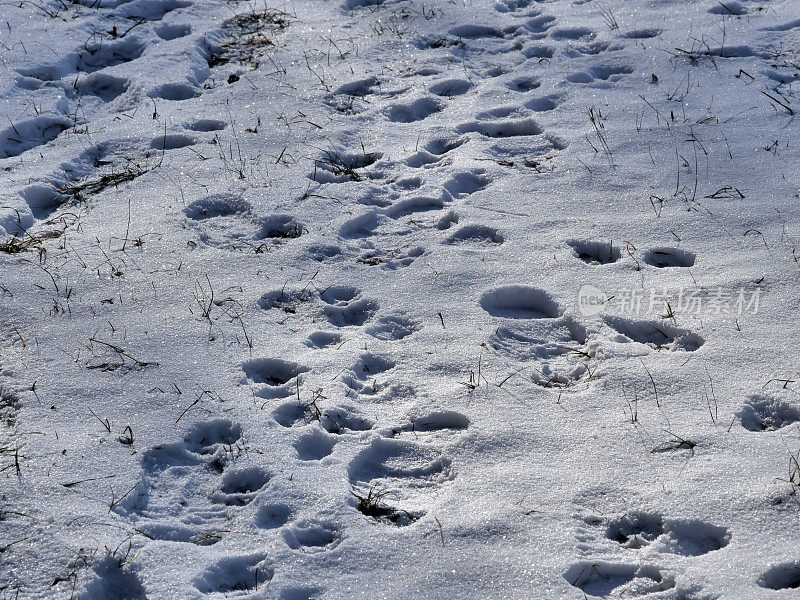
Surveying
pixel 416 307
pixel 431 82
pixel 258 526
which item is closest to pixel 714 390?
pixel 416 307

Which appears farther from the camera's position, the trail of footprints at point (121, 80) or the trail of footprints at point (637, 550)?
the trail of footprints at point (121, 80)

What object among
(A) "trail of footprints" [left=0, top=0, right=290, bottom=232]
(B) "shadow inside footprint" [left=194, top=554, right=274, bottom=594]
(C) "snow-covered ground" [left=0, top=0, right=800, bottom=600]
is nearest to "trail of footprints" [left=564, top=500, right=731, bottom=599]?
(C) "snow-covered ground" [left=0, top=0, right=800, bottom=600]

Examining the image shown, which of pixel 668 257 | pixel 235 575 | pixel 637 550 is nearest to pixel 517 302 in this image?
pixel 668 257

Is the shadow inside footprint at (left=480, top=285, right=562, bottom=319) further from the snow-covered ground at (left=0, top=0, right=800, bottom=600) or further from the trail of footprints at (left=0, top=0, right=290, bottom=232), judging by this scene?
the trail of footprints at (left=0, top=0, right=290, bottom=232)

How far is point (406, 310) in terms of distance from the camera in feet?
13.7

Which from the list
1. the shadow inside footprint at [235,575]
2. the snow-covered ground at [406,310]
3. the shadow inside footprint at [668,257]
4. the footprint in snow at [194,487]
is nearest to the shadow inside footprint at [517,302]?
the snow-covered ground at [406,310]

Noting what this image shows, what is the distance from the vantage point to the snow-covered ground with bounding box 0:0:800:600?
291cm

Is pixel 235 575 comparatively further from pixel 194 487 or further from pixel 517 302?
pixel 517 302

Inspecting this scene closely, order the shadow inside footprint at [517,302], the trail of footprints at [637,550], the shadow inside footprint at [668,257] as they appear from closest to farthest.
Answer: the trail of footprints at [637,550] < the shadow inside footprint at [517,302] < the shadow inside footprint at [668,257]

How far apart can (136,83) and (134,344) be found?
332cm

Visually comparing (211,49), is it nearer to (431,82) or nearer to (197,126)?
(197,126)

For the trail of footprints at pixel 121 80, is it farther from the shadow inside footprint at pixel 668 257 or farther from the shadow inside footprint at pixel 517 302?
the shadow inside footprint at pixel 668 257

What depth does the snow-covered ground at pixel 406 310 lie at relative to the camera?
2910 millimetres

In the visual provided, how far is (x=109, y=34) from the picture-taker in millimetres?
7121
